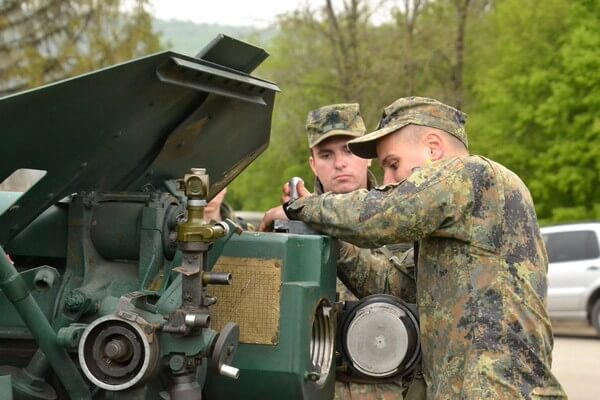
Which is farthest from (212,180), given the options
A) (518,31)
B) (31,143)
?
(518,31)

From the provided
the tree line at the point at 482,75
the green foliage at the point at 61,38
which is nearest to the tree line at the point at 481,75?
the tree line at the point at 482,75

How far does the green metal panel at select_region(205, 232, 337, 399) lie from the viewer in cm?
327

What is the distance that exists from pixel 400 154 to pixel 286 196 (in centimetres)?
42

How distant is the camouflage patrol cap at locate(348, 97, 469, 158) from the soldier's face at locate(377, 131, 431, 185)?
0.04 m

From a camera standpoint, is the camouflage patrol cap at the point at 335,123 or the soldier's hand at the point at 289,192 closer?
the soldier's hand at the point at 289,192

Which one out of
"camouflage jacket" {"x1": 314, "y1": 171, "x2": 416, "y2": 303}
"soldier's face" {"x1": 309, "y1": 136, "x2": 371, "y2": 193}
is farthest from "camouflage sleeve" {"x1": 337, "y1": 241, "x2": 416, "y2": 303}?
"soldier's face" {"x1": 309, "y1": 136, "x2": 371, "y2": 193}

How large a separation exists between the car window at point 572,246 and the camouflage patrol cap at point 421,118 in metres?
12.9

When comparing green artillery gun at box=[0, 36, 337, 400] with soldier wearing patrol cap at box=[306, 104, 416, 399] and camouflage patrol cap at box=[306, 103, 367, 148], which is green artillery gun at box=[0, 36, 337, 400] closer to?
soldier wearing patrol cap at box=[306, 104, 416, 399]

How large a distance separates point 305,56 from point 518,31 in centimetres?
575

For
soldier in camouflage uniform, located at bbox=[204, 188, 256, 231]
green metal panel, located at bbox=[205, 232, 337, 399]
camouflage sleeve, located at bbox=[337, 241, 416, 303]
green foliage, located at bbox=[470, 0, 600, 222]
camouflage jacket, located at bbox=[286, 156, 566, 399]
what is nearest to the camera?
green metal panel, located at bbox=[205, 232, 337, 399]

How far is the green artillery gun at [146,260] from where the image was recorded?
9.35 feet

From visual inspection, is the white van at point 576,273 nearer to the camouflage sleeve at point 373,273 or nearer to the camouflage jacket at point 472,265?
the camouflage sleeve at point 373,273

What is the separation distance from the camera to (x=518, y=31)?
2545 cm

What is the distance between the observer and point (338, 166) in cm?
478
